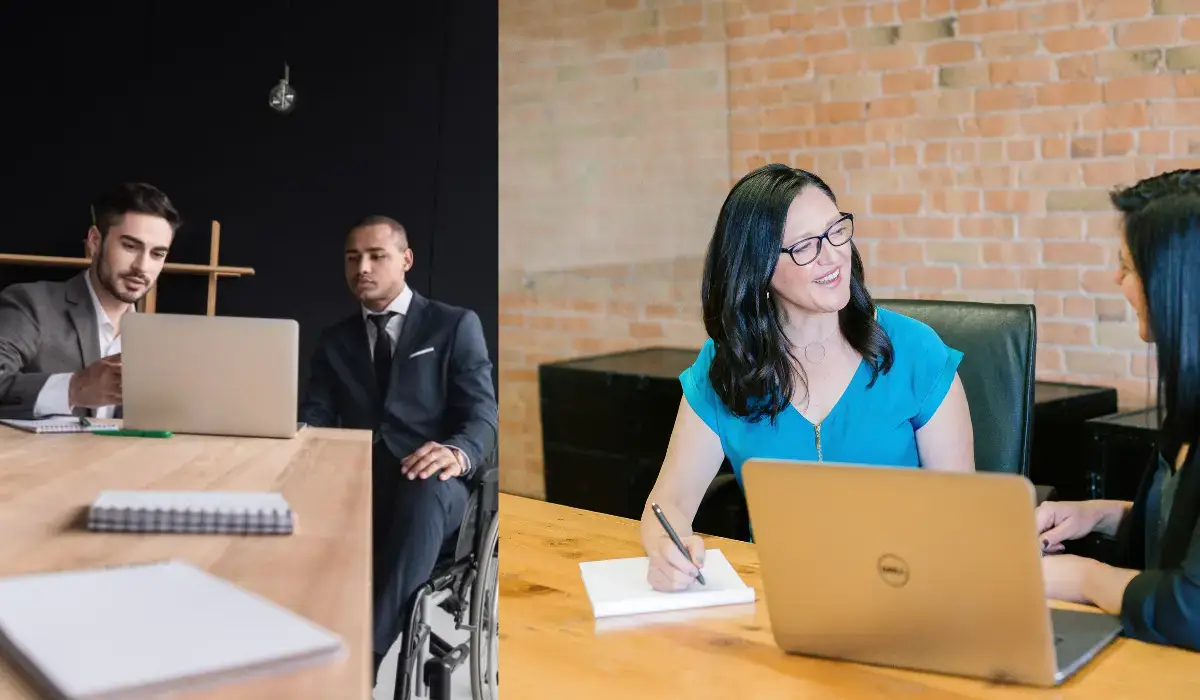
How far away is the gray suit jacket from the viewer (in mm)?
1957

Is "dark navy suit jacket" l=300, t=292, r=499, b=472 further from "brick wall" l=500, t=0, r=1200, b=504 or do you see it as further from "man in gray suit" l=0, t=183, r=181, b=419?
"brick wall" l=500, t=0, r=1200, b=504

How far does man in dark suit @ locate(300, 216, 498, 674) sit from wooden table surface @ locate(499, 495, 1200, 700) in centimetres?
53

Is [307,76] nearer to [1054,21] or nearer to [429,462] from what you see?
[429,462]

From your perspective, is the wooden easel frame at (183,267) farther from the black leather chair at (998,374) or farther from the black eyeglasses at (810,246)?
the black leather chair at (998,374)

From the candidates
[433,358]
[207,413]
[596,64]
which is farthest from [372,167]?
[596,64]

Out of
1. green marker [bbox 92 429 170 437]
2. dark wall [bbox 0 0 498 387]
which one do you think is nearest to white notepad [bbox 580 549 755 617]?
dark wall [bbox 0 0 498 387]

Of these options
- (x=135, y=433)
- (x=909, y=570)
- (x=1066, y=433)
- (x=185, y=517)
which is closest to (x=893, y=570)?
(x=909, y=570)

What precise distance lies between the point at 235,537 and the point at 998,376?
55.5 inches

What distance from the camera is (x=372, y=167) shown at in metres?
2.03

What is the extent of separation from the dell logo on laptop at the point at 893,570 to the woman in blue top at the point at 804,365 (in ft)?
2.73

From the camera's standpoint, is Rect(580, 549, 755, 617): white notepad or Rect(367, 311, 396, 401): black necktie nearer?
Rect(580, 549, 755, 617): white notepad

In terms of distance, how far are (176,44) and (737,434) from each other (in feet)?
4.10

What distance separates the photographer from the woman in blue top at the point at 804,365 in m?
1.96

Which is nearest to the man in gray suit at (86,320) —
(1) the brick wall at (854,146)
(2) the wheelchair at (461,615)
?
(2) the wheelchair at (461,615)
